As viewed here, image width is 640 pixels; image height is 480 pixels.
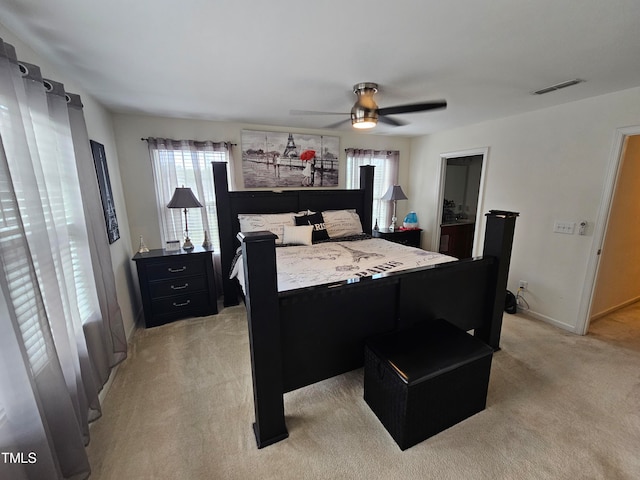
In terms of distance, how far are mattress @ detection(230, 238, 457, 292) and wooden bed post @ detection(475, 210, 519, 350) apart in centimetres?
40

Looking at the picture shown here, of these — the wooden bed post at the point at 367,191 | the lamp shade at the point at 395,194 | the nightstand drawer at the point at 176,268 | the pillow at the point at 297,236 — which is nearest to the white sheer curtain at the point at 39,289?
the nightstand drawer at the point at 176,268

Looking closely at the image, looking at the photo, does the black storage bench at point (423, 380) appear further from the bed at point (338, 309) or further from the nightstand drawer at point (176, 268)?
the nightstand drawer at point (176, 268)

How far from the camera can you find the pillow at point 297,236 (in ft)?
10.5

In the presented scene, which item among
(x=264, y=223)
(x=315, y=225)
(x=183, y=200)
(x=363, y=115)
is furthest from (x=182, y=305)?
(x=363, y=115)

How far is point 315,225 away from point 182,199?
1.61m

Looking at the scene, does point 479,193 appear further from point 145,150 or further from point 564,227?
point 145,150

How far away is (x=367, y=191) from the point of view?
4.09 meters

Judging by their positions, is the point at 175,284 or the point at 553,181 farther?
the point at 175,284

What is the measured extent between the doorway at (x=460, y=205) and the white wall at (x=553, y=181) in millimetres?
1207

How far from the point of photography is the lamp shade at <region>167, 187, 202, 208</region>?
9.49 ft

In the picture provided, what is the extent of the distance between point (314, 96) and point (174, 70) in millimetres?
1158

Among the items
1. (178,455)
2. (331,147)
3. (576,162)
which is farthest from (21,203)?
(576,162)

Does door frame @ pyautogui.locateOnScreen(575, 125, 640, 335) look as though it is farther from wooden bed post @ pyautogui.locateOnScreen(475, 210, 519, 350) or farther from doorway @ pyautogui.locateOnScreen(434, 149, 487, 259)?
doorway @ pyautogui.locateOnScreen(434, 149, 487, 259)

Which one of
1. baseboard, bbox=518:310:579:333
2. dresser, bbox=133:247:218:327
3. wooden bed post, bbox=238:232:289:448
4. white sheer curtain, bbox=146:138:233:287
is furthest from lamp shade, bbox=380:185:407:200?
wooden bed post, bbox=238:232:289:448
